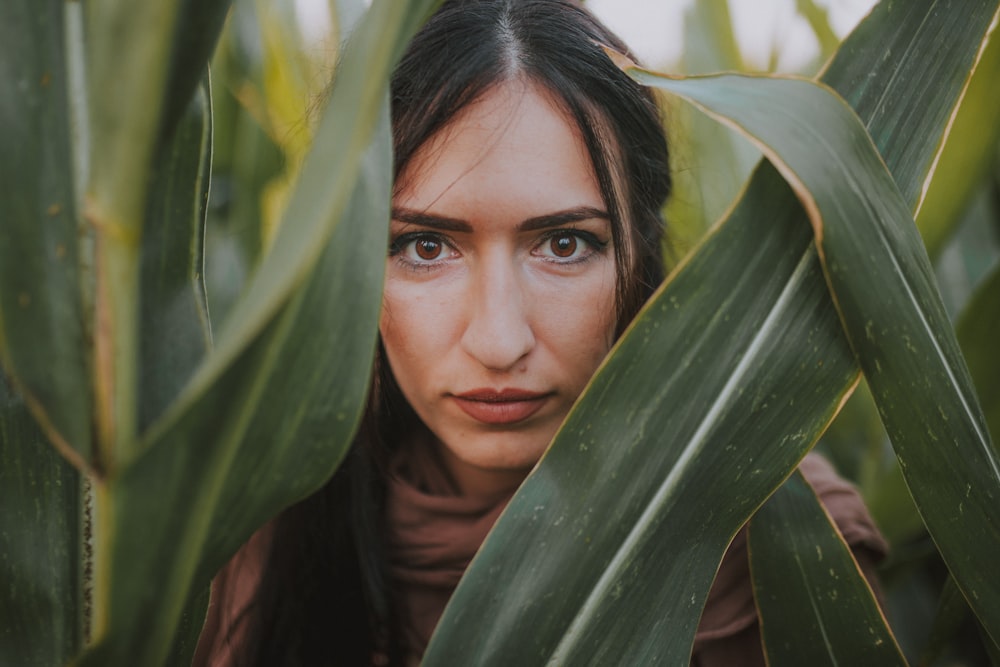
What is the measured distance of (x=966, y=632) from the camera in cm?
79

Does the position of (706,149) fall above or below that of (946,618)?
above

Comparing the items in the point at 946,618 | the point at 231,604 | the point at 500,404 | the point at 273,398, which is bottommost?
the point at 231,604

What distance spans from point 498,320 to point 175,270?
9.2 inches

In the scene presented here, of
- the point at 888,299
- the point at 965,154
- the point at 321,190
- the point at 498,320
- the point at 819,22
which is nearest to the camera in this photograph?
the point at 321,190

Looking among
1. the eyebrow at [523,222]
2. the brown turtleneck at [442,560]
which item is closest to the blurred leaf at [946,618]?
the brown turtleneck at [442,560]

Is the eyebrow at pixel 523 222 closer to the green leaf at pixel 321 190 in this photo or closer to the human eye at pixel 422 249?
the human eye at pixel 422 249

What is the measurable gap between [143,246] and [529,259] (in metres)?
0.28

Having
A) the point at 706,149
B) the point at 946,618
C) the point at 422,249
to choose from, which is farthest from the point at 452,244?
the point at 706,149

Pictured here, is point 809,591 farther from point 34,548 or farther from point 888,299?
point 34,548

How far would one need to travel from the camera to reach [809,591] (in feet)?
1.39

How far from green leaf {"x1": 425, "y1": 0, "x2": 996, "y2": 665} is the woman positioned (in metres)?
0.16

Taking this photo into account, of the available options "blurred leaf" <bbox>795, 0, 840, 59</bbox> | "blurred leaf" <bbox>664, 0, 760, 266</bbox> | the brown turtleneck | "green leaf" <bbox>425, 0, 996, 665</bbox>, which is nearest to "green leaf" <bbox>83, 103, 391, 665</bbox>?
"green leaf" <bbox>425, 0, 996, 665</bbox>

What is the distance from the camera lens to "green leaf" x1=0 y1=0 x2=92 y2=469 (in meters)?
0.24

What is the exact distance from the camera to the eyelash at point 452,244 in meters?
0.53
